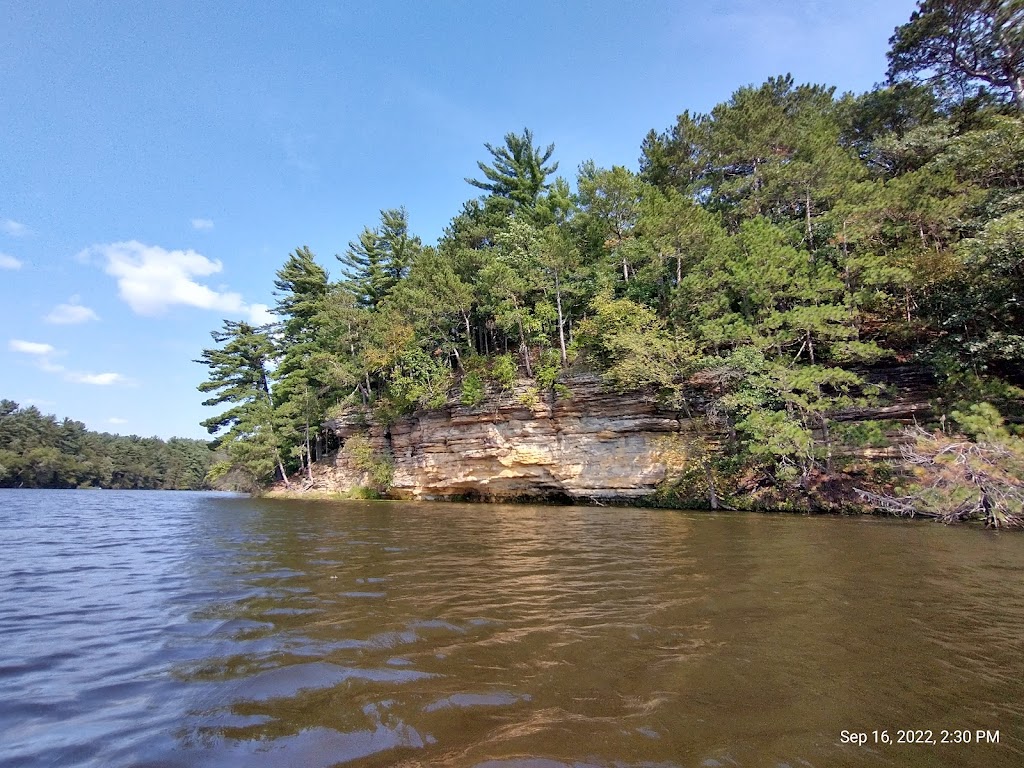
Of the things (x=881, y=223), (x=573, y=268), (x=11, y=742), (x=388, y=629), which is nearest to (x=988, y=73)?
(x=881, y=223)

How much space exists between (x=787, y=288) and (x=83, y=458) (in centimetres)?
10588

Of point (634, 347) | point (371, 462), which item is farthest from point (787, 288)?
point (371, 462)

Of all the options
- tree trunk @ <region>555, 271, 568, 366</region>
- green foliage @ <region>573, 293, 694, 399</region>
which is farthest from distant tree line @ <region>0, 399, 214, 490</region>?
green foliage @ <region>573, 293, 694, 399</region>

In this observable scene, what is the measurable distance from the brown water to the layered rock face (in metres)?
12.9

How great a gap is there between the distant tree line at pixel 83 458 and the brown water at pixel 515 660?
Result: 245ft

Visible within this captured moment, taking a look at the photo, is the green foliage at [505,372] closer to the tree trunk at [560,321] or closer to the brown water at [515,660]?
the tree trunk at [560,321]

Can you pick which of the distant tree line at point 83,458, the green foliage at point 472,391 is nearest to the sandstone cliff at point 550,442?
the green foliage at point 472,391

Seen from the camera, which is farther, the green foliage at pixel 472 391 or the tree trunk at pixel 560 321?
the green foliage at pixel 472 391

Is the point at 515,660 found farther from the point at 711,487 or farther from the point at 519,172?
the point at 519,172

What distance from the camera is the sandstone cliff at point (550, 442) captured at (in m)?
20.9

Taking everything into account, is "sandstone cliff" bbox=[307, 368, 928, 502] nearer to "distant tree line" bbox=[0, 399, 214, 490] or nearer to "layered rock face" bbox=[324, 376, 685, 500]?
"layered rock face" bbox=[324, 376, 685, 500]

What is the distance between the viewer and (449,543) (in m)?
10.4

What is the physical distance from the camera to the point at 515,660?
12.6 feet

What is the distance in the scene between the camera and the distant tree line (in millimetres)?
69625
